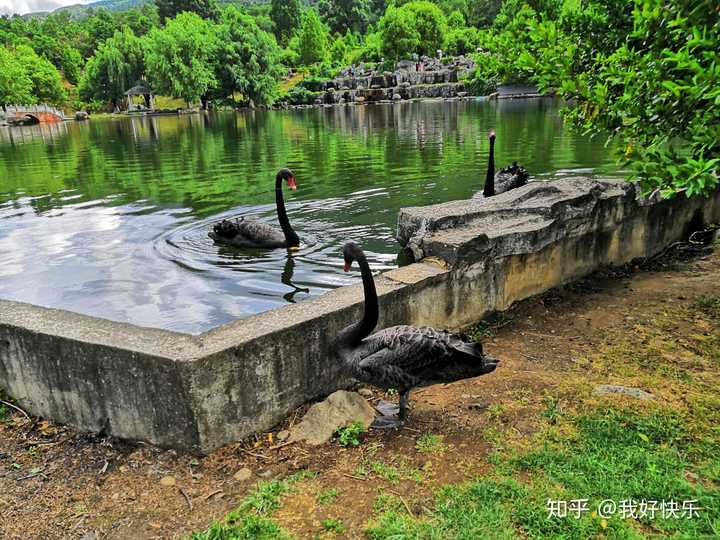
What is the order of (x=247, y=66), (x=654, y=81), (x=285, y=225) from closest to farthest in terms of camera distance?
1. (x=654, y=81)
2. (x=285, y=225)
3. (x=247, y=66)

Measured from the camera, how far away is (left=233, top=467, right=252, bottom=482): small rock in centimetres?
385

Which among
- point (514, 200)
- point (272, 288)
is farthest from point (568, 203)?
point (272, 288)

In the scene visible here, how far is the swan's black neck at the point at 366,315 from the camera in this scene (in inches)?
171

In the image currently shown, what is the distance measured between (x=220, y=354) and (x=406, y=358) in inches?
53.5

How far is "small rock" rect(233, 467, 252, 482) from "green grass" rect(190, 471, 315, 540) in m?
0.17

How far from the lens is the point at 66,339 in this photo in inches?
167

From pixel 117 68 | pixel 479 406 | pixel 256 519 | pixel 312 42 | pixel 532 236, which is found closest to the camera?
pixel 256 519

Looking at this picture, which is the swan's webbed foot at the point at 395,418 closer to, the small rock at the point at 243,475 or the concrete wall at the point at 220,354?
the concrete wall at the point at 220,354

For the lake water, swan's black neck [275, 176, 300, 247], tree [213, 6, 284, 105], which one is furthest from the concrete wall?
tree [213, 6, 284, 105]

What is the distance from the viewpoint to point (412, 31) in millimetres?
95500

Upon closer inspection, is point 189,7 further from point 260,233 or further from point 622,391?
point 622,391

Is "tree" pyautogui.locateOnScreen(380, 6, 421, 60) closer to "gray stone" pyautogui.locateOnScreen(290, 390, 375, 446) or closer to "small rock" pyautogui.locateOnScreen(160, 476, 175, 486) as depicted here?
"gray stone" pyautogui.locateOnScreen(290, 390, 375, 446)

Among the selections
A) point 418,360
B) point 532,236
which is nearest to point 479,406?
point 418,360

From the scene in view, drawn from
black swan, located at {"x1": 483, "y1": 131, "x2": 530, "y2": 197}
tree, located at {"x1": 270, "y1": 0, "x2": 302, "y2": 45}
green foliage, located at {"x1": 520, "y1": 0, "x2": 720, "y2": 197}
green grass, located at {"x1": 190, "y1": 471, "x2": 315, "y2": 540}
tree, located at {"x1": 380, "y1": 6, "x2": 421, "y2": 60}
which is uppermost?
tree, located at {"x1": 270, "y1": 0, "x2": 302, "y2": 45}
